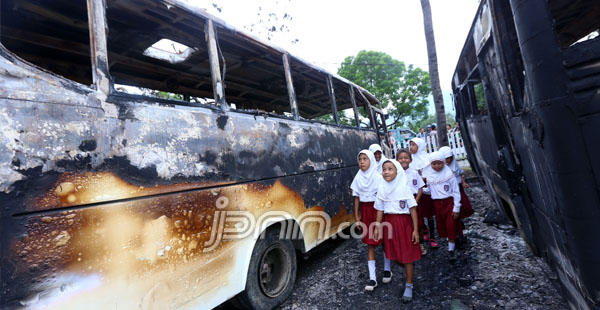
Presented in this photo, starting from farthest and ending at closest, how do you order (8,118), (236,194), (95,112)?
(236,194), (95,112), (8,118)

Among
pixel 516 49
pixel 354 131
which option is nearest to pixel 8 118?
pixel 516 49

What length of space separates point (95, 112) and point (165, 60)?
219 centimetres

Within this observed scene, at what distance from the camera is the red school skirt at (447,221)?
3.61m

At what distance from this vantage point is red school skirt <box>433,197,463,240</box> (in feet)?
11.8

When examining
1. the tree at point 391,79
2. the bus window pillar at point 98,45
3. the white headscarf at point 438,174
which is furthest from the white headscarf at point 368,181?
the tree at point 391,79

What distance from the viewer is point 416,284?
3.14m

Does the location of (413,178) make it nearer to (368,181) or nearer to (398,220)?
(368,181)

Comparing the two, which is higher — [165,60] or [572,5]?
[165,60]

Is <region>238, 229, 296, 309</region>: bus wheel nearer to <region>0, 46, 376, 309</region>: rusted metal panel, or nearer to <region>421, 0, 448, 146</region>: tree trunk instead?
<region>0, 46, 376, 309</region>: rusted metal panel

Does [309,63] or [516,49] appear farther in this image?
[309,63]

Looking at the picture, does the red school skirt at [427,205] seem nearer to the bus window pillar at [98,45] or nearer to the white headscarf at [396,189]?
the white headscarf at [396,189]

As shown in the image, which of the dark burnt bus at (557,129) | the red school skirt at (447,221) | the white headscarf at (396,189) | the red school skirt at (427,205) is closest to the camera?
the dark burnt bus at (557,129)

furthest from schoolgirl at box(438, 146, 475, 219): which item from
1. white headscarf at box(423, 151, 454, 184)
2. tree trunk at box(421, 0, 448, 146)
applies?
tree trunk at box(421, 0, 448, 146)

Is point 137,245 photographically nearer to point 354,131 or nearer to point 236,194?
point 236,194
